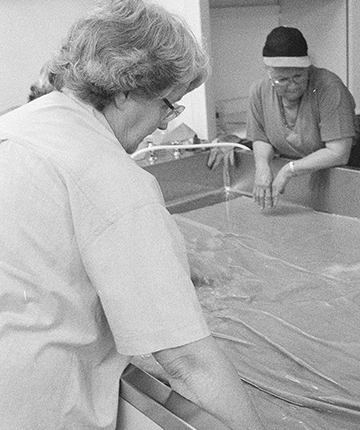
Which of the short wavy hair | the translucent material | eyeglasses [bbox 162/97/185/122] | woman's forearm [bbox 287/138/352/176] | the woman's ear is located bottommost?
the translucent material

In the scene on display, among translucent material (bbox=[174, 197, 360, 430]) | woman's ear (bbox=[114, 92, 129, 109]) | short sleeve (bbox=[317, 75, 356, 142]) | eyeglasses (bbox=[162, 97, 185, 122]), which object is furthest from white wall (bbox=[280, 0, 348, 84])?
woman's ear (bbox=[114, 92, 129, 109])

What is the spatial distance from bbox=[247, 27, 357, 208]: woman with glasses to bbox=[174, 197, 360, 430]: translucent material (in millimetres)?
154

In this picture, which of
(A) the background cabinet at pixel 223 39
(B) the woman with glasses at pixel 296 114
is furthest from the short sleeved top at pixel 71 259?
(A) the background cabinet at pixel 223 39

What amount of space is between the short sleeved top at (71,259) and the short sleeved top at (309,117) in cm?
118

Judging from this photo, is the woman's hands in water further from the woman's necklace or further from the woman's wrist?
the woman's necklace

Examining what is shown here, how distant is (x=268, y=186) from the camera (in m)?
1.96

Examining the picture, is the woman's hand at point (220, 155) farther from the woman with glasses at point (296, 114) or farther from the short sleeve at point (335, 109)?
the short sleeve at point (335, 109)

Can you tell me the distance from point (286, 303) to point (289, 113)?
767 millimetres

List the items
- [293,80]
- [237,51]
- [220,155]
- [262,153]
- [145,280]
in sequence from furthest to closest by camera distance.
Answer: [237,51]
[220,155]
[262,153]
[293,80]
[145,280]

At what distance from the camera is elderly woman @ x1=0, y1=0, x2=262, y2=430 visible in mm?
711

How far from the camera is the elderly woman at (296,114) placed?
176cm

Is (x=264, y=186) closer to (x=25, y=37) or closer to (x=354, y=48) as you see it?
(x=354, y=48)

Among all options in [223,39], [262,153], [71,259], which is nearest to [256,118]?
[262,153]

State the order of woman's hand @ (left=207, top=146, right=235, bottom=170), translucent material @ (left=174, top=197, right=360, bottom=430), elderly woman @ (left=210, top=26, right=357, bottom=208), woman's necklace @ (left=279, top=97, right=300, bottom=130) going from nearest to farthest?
translucent material @ (left=174, top=197, right=360, bottom=430)
elderly woman @ (left=210, top=26, right=357, bottom=208)
woman's necklace @ (left=279, top=97, right=300, bottom=130)
woman's hand @ (left=207, top=146, right=235, bottom=170)
